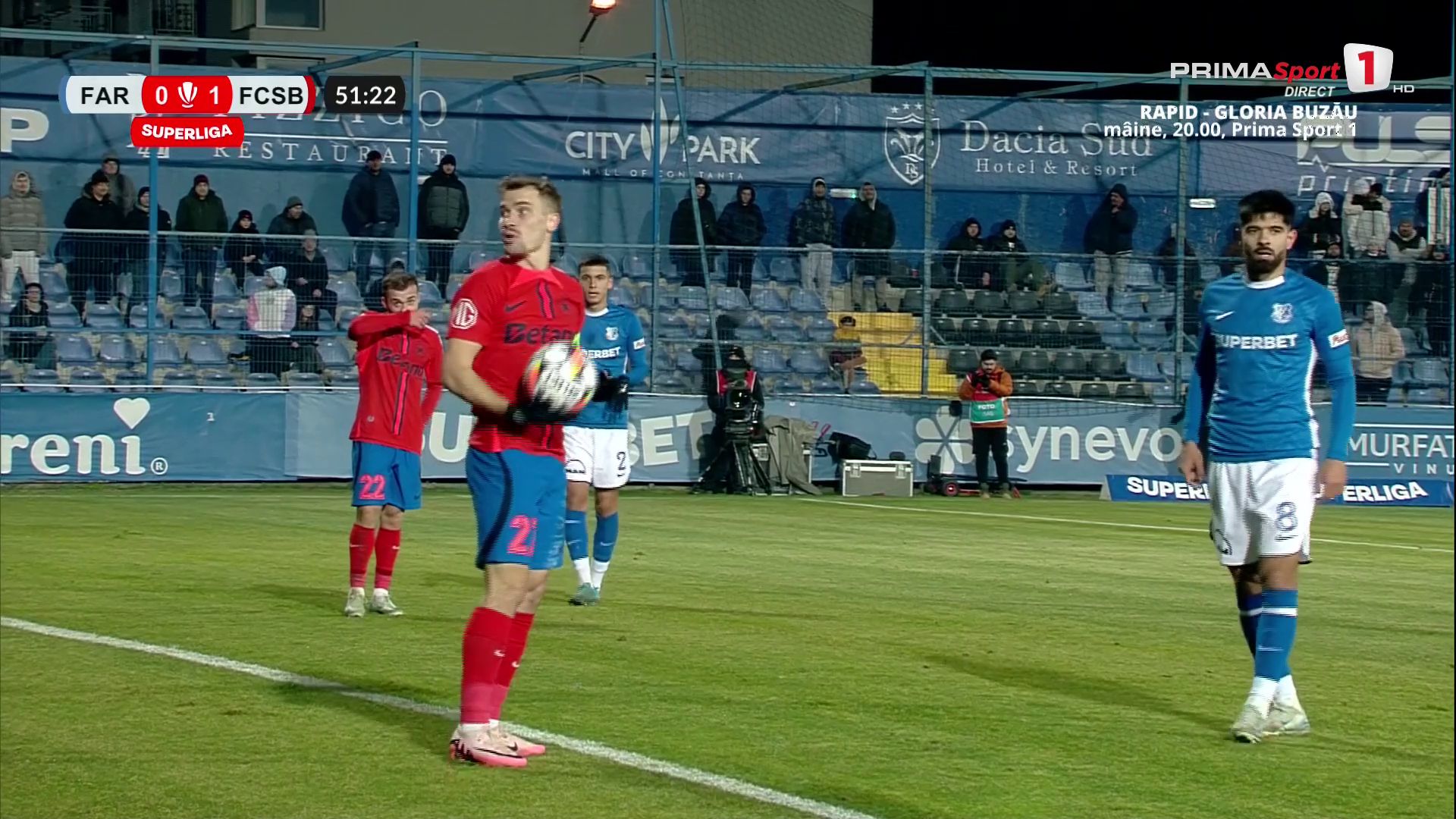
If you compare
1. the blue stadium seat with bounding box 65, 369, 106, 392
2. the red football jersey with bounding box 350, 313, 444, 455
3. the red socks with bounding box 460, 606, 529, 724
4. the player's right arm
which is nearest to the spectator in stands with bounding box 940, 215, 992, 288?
the blue stadium seat with bounding box 65, 369, 106, 392

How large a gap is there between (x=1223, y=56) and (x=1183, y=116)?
6480 millimetres

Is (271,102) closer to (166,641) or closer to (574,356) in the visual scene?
(166,641)

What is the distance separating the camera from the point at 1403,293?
26.5 metres

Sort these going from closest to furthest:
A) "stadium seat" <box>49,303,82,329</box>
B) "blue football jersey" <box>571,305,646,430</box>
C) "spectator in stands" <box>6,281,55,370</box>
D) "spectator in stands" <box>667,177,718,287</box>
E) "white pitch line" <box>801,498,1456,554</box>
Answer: "blue football jersey" <box>571,305,646,430</box>, "white pitch line" <box>801,498,1456,554</box>, "spectator in stands" <box>6,281,55,370</box>, "stadium seat" <box>49,303,82,329</box>, "spectator in stands" <box>667,177,718,287</box>

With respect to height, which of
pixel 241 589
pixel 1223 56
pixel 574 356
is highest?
pixel 1223 56

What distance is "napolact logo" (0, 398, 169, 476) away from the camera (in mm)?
22703

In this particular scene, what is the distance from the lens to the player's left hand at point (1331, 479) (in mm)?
7727

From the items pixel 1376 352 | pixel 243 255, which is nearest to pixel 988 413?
pixel 1376 352

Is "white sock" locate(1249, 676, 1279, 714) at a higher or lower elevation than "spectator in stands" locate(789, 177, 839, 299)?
lower

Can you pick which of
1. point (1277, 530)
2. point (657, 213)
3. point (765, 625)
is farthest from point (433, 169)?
point (1277, 530)

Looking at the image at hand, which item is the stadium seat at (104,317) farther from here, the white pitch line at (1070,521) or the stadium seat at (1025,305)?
the stadium seat at (1025,305)

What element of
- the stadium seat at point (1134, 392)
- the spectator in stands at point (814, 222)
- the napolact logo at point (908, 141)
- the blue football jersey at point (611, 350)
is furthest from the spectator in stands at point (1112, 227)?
the blue football jersey at point (611, 350)

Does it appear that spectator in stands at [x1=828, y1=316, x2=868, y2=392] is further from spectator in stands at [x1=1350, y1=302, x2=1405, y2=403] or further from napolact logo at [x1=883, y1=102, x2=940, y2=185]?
spectator in stands at [x1=1350, y1=302, x2=1405, y2=403]

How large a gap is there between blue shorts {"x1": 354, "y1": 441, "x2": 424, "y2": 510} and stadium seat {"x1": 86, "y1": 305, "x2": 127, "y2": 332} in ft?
43.2
